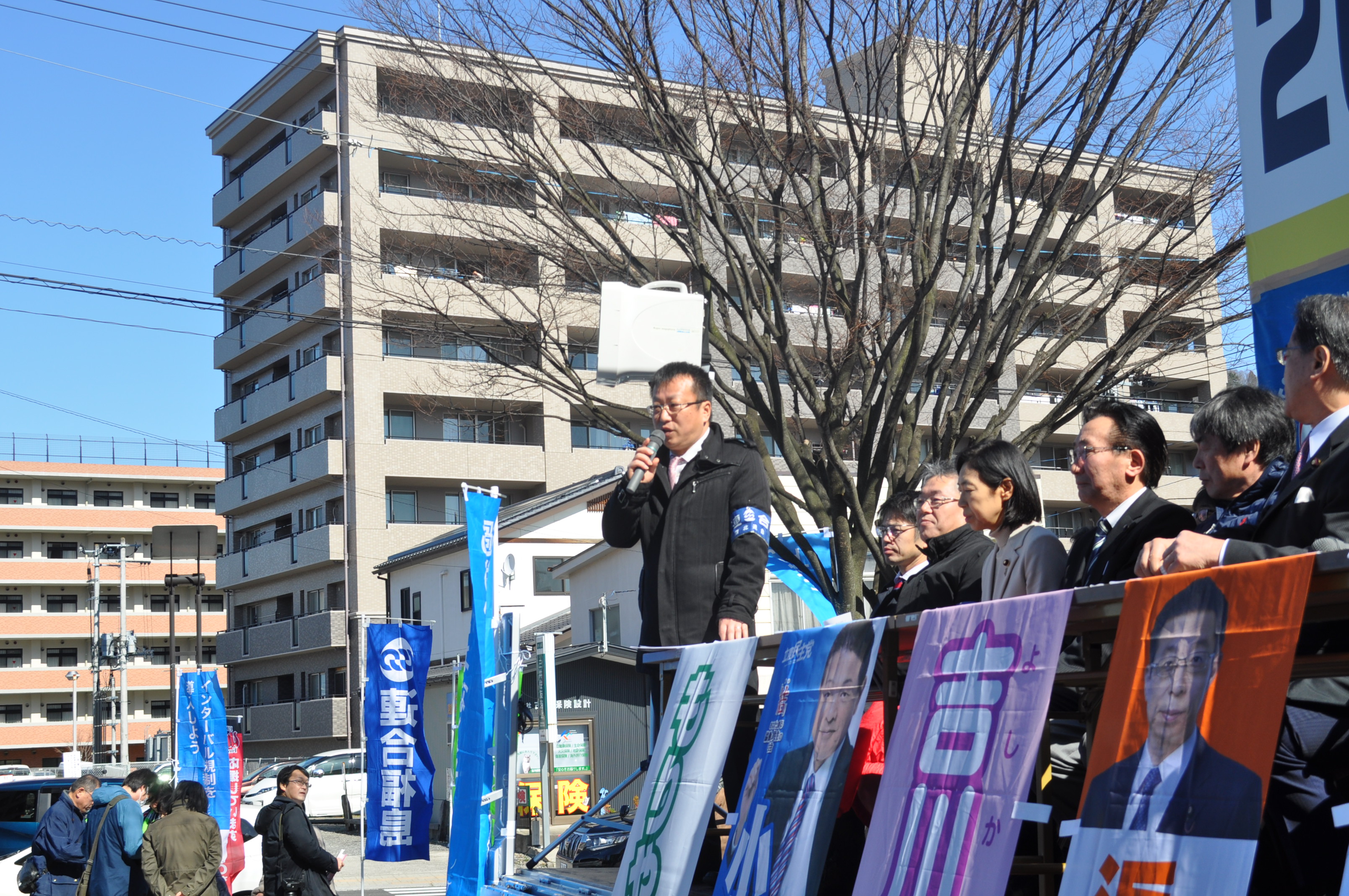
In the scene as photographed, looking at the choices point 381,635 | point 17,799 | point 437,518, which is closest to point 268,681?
point 437,518

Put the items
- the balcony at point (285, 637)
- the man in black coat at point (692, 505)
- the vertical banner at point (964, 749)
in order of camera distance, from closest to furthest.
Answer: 1. the vertical banner at point (964, 749)
2. the man in black coat at point (692, 505)
3. the balcony at point (285, 637)

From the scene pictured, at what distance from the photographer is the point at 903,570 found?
543 cm

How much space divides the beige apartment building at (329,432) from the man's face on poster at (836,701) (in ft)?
87.7

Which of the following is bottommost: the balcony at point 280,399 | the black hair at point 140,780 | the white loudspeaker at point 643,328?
the black hair at point 140,780

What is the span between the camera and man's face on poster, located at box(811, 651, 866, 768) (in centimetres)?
322

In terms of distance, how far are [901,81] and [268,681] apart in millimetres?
38657

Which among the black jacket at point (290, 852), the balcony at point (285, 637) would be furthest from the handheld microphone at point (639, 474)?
the balcony at point (285, 637)

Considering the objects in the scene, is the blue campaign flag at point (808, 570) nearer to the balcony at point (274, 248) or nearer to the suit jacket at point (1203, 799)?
the suit jacket at point (1203, 799)

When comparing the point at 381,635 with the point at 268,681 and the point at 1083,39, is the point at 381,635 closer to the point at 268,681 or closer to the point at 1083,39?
the point at 1083,39

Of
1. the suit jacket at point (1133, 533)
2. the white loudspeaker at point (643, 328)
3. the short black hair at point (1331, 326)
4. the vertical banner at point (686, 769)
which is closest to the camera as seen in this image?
the short black hair at point (1331, 326)

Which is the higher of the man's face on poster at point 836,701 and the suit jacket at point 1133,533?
the suit jacket at point 1133,533

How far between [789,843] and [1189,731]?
1.35 m

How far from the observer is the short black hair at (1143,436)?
369 cm

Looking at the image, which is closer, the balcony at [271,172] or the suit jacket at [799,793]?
the suit jacket at [799,793]
